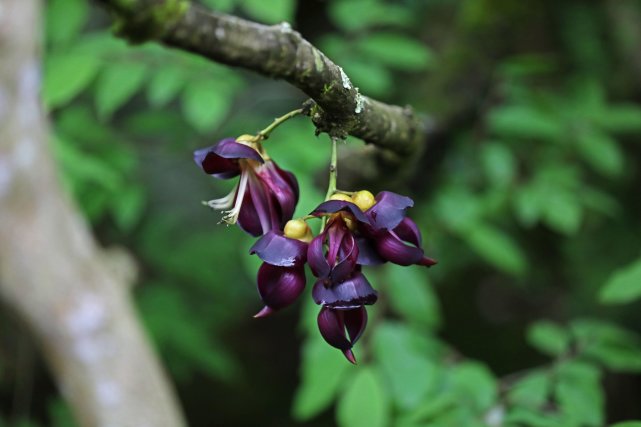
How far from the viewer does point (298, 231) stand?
78cm

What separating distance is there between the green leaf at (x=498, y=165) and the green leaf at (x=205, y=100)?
69 cm

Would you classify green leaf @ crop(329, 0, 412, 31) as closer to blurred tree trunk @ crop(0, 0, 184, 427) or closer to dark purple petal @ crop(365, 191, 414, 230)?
blurred tree trunk @ crop(0, 0, 184, 427)

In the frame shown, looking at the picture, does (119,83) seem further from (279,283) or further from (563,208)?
(279,283)

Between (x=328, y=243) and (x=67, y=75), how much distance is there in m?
1.35

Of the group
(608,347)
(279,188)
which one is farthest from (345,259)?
(608,347)

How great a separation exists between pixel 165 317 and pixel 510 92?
4.36ft

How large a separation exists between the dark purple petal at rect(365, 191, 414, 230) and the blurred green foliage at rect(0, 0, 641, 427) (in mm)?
676

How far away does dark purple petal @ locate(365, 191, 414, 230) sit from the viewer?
2.50ft

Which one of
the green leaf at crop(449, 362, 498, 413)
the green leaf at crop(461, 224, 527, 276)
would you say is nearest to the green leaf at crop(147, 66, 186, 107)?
the green leaf at crop(461, 224, 527, 276)

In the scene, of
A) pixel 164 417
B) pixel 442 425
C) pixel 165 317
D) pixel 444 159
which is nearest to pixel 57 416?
pixel 165 317

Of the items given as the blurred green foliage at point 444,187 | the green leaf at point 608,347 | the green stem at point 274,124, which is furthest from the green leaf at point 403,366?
the green stem at point 274,124

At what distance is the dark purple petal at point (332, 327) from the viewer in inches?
30.2

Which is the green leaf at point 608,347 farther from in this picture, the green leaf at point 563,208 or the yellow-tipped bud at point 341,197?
the yellow-tipped bud at point 341,197

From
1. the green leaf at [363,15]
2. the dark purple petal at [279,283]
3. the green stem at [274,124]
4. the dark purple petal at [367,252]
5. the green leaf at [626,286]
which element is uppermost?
the green stem at [274,124]
